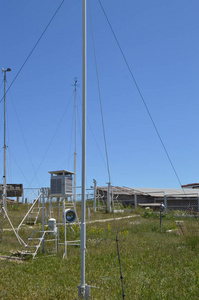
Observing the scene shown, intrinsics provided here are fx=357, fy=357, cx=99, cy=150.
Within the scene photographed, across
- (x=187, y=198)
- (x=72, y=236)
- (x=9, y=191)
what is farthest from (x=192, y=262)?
(x=9, y=191)

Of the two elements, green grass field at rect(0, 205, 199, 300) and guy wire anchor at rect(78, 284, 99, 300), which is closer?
guy wire anchor at rect(78, 284, 99, 300)

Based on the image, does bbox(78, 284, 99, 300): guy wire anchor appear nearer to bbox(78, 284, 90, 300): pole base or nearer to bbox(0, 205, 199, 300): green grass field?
bbox(78, 284, 90, 300): pole base

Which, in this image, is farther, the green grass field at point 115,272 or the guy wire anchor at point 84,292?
the green grass field at point 115,272

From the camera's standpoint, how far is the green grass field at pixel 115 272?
24.8ft

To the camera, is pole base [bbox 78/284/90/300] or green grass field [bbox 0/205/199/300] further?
green grass field [bbox 0/205/199/300]

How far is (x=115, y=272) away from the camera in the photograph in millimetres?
9352

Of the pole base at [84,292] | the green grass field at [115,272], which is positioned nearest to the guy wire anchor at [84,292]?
the pole base at [84,292]

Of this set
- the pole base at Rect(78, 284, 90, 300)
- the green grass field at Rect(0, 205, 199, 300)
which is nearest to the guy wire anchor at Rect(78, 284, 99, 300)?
the pole base at Rect(78, 284, 90, 300)

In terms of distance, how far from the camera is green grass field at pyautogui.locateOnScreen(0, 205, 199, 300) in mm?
7559

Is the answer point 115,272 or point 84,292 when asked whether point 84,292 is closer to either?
point 84,292

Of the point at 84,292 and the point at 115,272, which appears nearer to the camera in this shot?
the point at 84,292

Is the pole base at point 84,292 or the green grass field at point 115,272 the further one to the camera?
the green grass field at point 115,272

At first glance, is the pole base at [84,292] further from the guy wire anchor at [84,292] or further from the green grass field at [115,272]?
the green grass field at [115,272]

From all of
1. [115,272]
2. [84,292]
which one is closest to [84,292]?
[84,292]
